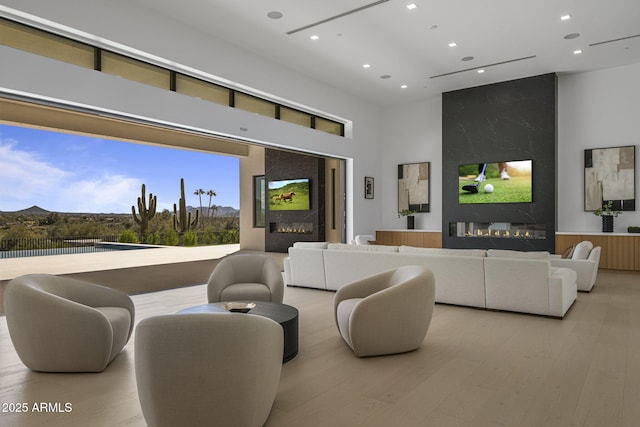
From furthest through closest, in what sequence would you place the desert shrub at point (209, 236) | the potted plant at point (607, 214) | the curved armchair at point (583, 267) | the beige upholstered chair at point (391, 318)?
the desert shrub at point (209, 236)
the potted plant at point (607, 214)
the curved armchair at point (583, 267)
the beige upholstered chair at point (391, 318)

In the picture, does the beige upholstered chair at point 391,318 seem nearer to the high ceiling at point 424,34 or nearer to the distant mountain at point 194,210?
the high ceiling at point 424,34

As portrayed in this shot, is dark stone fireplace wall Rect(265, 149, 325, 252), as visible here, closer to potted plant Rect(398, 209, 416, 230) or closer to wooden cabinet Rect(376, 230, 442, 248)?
wooden cabinet Rect(376, 230, 442, 248)

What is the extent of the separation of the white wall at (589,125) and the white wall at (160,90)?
500 centimetres

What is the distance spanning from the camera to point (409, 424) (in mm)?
2383

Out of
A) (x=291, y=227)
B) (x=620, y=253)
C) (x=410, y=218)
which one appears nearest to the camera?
(x=620, y=253)

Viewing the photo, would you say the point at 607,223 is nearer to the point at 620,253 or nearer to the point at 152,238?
the point at 620,253

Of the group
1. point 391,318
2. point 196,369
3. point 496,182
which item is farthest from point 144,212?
point 496,182

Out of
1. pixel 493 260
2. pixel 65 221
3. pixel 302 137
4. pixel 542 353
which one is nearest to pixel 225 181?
pixel 302 137

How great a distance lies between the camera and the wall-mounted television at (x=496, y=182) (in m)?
9.66

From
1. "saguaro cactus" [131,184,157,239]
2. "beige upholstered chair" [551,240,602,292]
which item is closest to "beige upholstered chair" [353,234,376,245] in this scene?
"beige upholstered chair" [551,240,602,292]

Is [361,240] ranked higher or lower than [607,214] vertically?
lower

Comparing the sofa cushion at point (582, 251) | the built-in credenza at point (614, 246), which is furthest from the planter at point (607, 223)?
the sofa cushion at point (582, 251)

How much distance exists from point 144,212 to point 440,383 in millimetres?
8118

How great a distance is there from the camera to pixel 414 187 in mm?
11672
